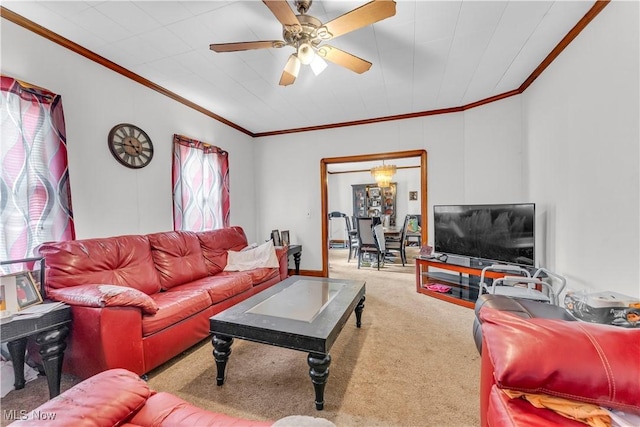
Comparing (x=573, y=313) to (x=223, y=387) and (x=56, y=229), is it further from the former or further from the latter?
(x=56, y=229)

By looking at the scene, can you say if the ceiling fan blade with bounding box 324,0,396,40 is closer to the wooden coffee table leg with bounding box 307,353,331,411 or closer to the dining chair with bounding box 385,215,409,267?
the wooden coffee table leg with bounding box 307,353,331,411

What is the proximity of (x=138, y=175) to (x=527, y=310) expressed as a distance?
143 inches

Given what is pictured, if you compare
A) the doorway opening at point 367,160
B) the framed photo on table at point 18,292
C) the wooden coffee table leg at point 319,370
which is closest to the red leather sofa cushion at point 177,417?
the wooden coffee table leg at point 319,370

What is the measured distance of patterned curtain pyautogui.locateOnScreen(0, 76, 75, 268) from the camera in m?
1.83

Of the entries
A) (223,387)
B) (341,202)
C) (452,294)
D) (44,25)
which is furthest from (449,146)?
(341,202)

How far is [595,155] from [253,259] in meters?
3.36

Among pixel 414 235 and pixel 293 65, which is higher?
pixel 293 65

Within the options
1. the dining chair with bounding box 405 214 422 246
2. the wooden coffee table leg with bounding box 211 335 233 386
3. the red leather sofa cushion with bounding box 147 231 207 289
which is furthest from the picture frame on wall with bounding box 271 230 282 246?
the dining chair with bounding box 405 214 422 246

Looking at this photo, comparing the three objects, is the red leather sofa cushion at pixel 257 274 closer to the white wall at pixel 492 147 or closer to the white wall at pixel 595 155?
the white wall at pixel 492 147

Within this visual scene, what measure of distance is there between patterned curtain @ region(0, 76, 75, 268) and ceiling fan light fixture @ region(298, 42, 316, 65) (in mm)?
2020

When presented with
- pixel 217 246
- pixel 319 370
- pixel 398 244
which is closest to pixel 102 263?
pixel 217 246

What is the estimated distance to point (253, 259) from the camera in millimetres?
3320

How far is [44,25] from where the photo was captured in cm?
199

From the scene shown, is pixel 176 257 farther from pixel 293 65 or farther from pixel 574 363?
pixel 574 363
